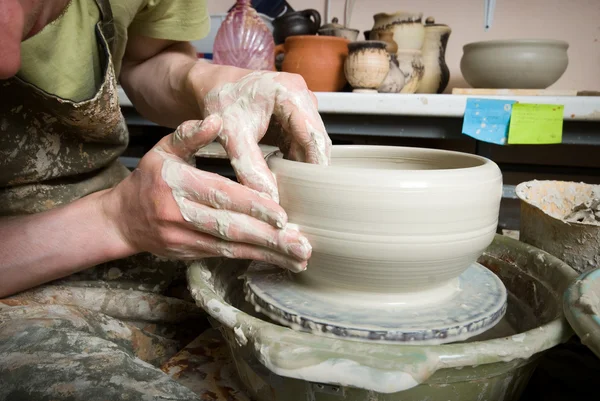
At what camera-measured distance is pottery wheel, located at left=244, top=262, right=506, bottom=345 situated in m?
0.51

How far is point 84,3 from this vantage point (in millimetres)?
809

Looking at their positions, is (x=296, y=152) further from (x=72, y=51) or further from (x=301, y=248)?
(x=72, y=51)

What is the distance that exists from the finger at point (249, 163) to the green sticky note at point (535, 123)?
1.02 m

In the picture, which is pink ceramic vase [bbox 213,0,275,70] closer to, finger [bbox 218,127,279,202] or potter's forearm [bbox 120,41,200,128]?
potter's forearm [bbox 120,41,200,128]

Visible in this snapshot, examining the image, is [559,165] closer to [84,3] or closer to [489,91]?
[489,91]

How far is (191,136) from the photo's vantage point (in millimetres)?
600

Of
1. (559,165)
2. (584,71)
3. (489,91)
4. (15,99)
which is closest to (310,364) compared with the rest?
(15,99)

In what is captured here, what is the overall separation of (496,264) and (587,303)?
0.35 metres

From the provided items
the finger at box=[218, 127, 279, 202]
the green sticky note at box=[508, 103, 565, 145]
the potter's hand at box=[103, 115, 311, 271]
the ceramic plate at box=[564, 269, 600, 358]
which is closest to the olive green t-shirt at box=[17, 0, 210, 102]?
the potter's hand at box=[103, 115, 311, 271]

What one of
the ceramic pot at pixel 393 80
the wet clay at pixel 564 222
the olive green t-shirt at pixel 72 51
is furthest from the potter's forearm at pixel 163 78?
the ceramic pot at pixel 393 80

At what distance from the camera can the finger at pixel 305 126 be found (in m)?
0.65

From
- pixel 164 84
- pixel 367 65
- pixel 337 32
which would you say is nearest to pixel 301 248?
pixel 164 84

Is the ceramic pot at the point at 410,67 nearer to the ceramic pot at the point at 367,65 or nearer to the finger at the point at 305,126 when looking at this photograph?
the ceramic pot at the point at 367,65

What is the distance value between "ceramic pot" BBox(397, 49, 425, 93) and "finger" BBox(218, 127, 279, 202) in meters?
1.28
